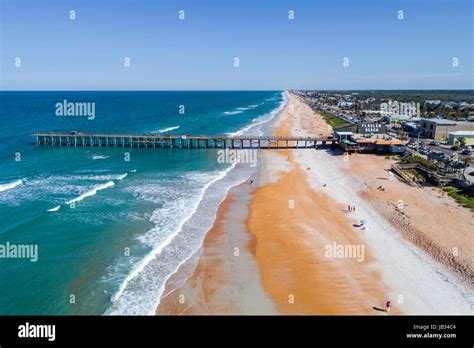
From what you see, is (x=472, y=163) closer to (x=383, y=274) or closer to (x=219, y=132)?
(x=383, y=274)

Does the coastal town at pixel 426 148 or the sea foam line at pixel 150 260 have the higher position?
the coastal town at pixel 426 148

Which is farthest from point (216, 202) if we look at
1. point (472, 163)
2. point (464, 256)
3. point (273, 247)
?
point (472, 163)

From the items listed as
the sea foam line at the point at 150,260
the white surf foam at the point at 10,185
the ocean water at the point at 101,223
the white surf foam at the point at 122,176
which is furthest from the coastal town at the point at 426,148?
the white surf foam at the point at 10,185

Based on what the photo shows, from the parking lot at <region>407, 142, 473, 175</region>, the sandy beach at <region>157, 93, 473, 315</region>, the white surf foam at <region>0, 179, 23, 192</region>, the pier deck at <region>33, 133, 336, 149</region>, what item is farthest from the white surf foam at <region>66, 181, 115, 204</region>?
the parking lot at <region>407, 142, 473, 175</region>
